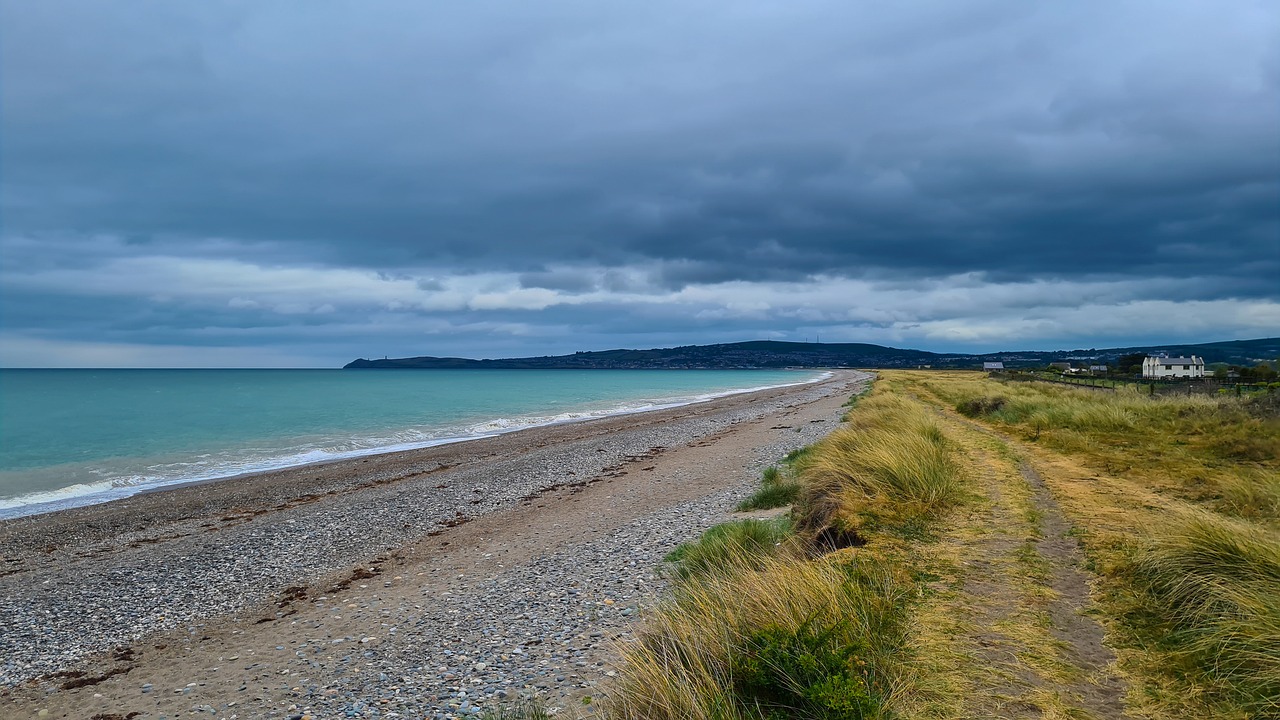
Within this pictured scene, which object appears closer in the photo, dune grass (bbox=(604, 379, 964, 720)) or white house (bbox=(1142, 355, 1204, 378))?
dune grass (bbox=(604, 379, 964, 720))

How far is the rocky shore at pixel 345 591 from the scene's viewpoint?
6734 mm

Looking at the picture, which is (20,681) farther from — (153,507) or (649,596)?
(153,507)

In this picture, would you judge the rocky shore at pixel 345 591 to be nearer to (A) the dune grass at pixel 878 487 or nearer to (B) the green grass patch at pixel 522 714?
(B) the green grass patch at pixel 522 714

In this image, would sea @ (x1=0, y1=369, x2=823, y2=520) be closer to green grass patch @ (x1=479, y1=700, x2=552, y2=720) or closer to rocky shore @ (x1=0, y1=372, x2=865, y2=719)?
rocky shore @ (x1=0, y1=372, x2=865, y2=719)

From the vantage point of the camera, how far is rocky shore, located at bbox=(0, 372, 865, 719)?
673cm

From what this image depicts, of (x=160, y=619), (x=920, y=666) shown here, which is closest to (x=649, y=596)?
(x=920, y=666)

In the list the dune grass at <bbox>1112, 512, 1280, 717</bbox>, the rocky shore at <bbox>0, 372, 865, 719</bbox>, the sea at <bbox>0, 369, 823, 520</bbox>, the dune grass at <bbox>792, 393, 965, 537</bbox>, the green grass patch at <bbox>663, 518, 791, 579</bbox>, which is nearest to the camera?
the dune grass at <bbox>1112, 512, 1280, 717</bbox>

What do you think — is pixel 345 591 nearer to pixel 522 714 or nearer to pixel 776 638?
pixel 522 714

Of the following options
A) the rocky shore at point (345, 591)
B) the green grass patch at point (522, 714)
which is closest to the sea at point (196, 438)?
the rocky shore at point (345, 591)

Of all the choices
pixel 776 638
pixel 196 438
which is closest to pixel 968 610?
pixel 776 638

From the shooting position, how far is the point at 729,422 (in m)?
37.2

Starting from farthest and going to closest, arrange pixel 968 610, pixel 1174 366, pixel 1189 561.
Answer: pixel 1174 366
pixel 1189 561
pixel 968 610

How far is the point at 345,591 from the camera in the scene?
33.5 feet

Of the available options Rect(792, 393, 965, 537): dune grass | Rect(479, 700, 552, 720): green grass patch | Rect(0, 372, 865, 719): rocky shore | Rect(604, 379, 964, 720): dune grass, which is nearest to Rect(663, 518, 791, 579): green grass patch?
Rect(604, 379, 964, 720): dune grass
